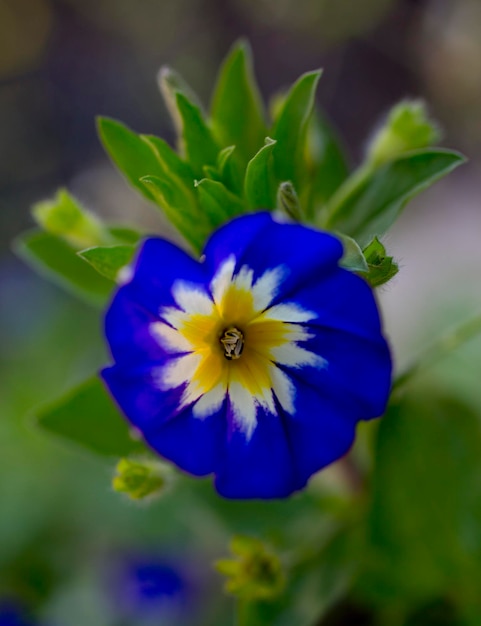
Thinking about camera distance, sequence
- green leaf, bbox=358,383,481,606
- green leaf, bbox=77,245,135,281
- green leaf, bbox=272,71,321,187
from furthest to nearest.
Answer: green leaf, bbox=358,383,481,606 < green leaf, bbox=272,71,321,187 < green leaf, bbox=77,245,135,281

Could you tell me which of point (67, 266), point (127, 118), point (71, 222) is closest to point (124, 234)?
point (71, 222)

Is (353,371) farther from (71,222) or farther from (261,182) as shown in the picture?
(71,222)

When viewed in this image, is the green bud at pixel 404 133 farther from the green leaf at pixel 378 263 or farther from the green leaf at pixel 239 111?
the green leaf at pixel 378 263

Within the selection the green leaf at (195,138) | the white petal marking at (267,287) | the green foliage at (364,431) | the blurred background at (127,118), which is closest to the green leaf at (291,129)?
the green foliage at (364,431)

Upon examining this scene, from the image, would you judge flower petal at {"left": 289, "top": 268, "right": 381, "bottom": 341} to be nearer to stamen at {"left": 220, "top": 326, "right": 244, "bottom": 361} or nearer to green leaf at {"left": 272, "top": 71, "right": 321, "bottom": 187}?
stamen at {"left": 220, "top": 326, "right": 244, "bottom": 361}

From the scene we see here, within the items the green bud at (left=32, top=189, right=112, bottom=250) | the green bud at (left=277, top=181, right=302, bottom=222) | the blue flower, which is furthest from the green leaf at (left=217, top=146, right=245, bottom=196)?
the green bud at (left=32, top=189, right=112, bottom=250)

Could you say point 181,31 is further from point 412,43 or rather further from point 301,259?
point 301,259
